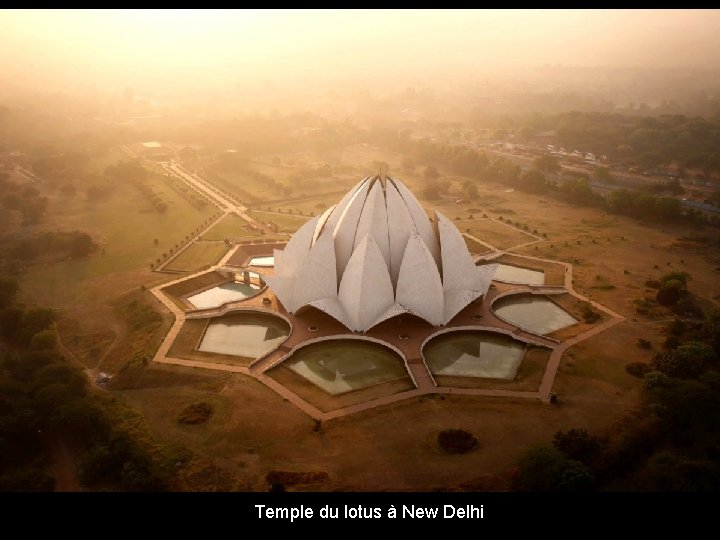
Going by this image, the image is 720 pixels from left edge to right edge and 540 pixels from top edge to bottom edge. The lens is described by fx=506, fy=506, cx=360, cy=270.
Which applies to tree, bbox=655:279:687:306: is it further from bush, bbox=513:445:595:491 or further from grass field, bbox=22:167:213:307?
grass field, bbox=22:167:213:307

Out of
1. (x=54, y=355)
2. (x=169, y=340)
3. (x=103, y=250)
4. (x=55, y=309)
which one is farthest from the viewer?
(x=103, y=250)

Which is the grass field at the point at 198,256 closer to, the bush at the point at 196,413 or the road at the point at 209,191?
the road at the point at 209,191

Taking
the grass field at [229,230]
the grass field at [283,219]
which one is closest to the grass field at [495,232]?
the grass field at [283,219]

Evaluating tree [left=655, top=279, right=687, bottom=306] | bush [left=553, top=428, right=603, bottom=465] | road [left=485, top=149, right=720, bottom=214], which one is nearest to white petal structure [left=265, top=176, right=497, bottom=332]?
bush [left=553, top=428, right=603, bottom=465]

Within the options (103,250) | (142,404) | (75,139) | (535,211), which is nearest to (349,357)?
(142,404)

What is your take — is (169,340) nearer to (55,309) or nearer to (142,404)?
(142,404)
